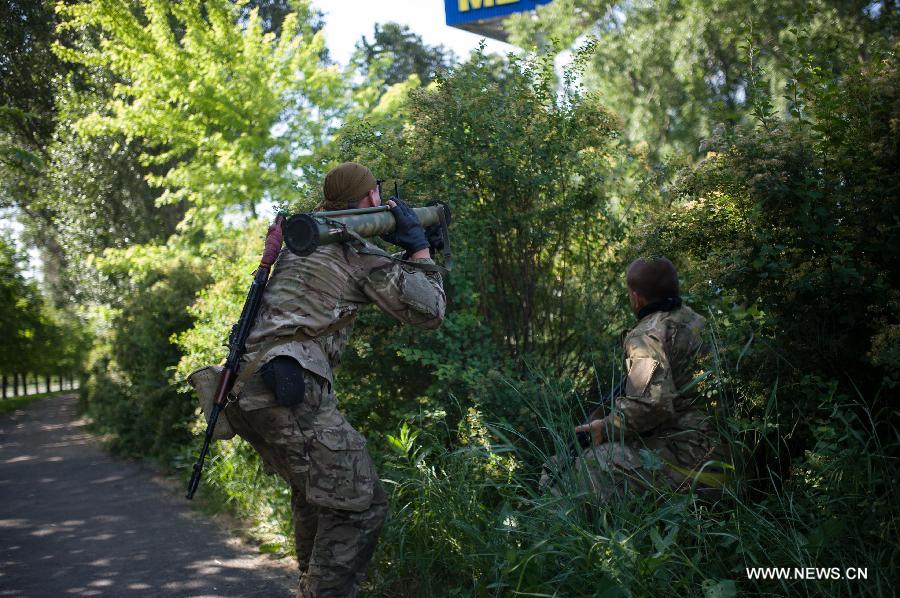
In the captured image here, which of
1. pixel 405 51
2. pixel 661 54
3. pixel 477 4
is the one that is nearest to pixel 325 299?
pixel 477 4

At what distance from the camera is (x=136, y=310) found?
34.6 ft

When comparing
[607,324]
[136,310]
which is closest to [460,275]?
[607,324]

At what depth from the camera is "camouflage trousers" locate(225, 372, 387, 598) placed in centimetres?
357

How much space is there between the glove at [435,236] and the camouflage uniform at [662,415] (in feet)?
3.53

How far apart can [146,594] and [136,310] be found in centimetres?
648

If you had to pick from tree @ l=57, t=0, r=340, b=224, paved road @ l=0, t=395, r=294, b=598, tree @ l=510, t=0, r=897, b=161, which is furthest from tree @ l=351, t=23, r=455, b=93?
paved road @ l=0, t=395, r=294, b=598

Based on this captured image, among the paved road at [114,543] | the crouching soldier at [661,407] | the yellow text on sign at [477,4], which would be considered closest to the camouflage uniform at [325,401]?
the crouching soldier at [661,407]

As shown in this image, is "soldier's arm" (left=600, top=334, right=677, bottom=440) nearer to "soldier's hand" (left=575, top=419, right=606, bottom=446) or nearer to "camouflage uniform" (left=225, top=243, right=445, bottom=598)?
"soldier's hand" (left=575, top=419, right=606, bottom=446)

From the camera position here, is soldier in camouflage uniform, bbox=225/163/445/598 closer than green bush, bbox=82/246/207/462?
Yes

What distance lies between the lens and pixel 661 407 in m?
3.66

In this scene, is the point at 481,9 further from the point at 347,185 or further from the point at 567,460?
the point at 567,460

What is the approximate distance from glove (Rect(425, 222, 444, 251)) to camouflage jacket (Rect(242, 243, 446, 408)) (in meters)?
0.39

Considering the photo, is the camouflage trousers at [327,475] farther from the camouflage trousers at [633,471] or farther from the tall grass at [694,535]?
the camouflage trousers at [633,471]

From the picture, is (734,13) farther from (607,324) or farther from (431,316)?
(431,316)
